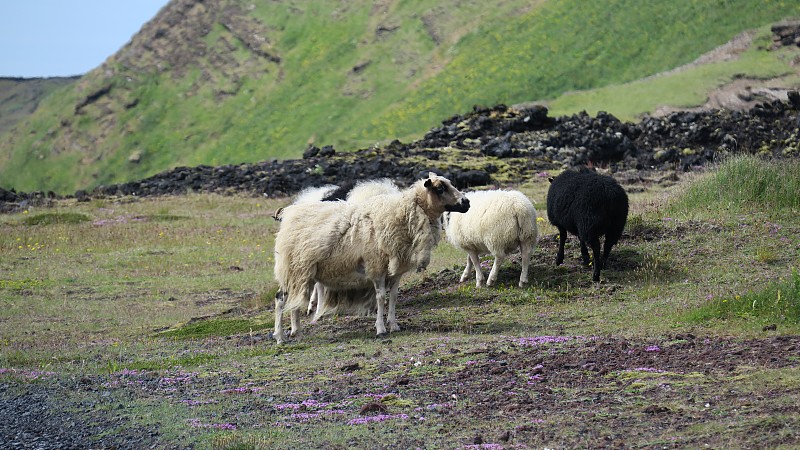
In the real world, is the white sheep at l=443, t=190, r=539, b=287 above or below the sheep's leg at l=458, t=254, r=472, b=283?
above

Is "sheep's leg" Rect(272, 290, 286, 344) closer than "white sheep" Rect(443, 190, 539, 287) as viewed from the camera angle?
Yes

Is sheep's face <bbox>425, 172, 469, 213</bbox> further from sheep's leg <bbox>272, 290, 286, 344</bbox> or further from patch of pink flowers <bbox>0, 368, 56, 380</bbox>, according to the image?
patch of pink flowers <bbox>0, 368, 56, 380</bbox>

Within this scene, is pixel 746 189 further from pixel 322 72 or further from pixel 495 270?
pixel 322 72

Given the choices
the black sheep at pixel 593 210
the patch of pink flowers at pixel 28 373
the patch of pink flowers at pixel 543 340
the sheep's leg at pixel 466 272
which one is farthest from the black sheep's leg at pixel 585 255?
the patch of pink flowers at pixel 28 373

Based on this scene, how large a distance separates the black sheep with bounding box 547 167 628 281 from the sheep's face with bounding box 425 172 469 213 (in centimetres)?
321

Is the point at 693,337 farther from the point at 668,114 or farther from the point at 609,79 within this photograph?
the point at 609,79

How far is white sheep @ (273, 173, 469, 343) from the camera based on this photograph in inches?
632

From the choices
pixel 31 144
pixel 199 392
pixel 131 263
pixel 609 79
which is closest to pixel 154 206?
pixel 131 263

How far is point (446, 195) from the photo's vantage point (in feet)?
52.8

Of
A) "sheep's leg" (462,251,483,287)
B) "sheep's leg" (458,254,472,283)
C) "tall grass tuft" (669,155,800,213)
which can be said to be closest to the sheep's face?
"sheep's leg" (462,251,483,287)

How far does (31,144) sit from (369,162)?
222ft

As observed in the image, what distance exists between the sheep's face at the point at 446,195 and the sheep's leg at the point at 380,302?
1684mm

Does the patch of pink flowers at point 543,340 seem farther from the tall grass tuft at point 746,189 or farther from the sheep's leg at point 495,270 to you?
the tall grass tuft at point 746,189

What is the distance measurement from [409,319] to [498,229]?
269 centimetres
